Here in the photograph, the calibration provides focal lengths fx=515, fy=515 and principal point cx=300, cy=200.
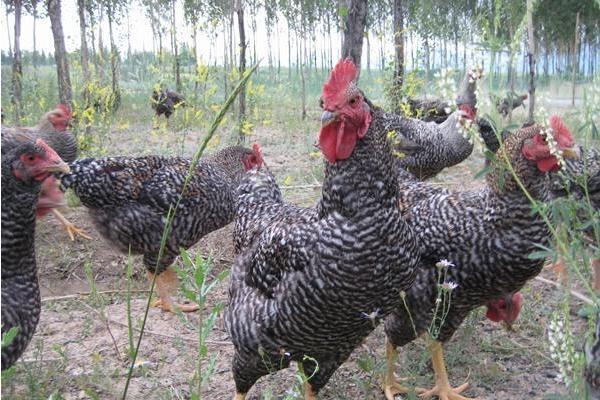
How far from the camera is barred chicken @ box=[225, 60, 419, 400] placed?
2.09m

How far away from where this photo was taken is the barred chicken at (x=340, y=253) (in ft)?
6.84

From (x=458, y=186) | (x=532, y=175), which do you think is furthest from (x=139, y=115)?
(x=532, y=175)

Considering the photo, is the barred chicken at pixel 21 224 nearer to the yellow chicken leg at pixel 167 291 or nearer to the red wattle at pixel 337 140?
the red wattle at pixel 337 140

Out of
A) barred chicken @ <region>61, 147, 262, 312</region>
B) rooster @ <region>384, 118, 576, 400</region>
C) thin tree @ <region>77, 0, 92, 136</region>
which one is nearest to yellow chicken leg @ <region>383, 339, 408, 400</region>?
rooster @ <region>384, 118, 576, 400</region>

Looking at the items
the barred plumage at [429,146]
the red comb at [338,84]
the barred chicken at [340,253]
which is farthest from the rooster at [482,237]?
the barred plumage at [429,146]

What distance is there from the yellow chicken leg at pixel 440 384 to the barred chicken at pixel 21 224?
2.07 meters

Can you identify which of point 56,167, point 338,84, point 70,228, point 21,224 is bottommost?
point 70,228

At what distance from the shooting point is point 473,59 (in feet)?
5.90

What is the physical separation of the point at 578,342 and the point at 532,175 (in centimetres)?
90

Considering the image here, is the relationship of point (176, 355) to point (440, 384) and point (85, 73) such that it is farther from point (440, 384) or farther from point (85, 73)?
point (85, 73)

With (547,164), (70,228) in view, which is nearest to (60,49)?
(70,228)

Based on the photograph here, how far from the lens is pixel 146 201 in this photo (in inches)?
155

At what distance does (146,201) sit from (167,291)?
35.2 inches

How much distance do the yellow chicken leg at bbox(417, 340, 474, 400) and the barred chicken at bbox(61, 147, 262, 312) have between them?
1843 millimetres
